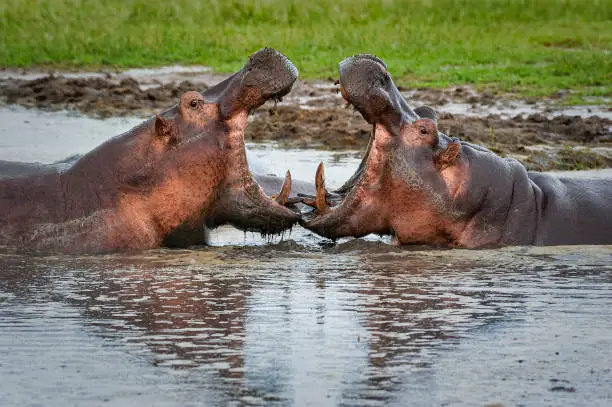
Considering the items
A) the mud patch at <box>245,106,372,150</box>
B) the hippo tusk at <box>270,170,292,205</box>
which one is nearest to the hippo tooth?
the hippo tusk at <box>270,170,292,205</box>

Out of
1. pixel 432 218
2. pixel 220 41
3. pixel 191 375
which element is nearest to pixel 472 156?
pixel 432 218

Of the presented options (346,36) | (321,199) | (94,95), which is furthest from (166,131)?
(346,36)

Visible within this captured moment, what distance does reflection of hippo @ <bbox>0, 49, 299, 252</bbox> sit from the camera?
6.17m

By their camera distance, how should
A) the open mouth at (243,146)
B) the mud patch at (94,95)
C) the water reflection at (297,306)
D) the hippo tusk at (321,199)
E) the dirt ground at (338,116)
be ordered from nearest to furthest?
the water reflection at (297,306) < the open mouth at (243,146) < the hippo tusk at (321,199) < the dirt ground at (338,116) < the mud patch at (94,95)

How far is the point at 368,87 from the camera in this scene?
19.7 ft

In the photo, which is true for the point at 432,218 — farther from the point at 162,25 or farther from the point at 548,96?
the point at 162,25

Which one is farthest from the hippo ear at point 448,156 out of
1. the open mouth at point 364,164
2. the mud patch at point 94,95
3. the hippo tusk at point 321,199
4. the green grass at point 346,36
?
the green grass at point 346,36

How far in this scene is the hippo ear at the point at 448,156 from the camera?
20.2 feet

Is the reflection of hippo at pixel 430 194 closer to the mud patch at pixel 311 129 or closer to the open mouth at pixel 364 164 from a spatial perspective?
the open mouth at pixel 364 164

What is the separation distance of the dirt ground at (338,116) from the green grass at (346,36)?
0.99 metres

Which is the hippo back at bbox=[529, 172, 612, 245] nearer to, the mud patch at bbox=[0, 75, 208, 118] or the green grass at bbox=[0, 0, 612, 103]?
the green grass at bbox=[0, 0, 612, 103]

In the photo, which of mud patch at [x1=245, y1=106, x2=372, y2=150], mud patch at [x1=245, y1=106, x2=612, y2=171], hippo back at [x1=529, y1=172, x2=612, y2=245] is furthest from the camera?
mud patch at [x1=245, y1=106, x2=372, y2=150]

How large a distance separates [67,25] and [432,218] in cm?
1396

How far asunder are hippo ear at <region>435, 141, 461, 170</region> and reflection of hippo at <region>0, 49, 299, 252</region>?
78 cm
